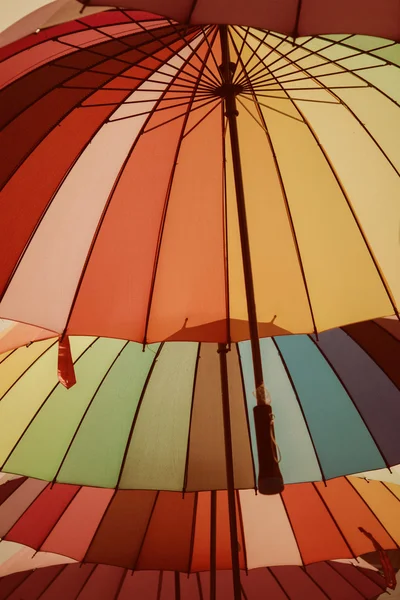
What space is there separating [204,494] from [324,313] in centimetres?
190

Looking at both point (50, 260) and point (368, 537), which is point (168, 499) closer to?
point (368, 537)

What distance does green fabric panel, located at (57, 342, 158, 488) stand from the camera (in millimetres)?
2984

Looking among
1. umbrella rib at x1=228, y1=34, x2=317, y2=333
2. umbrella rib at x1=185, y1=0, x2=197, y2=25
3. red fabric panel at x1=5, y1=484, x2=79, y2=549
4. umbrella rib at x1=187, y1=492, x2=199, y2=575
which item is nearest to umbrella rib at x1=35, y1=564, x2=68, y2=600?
red fabric panel at x1=5, y1=484, x2=79, y2=549

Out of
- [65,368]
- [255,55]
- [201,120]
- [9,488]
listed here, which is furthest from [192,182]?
[9,488]

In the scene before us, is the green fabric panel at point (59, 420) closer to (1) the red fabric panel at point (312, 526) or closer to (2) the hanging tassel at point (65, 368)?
(2) the hanging tassel at point (65, 368)

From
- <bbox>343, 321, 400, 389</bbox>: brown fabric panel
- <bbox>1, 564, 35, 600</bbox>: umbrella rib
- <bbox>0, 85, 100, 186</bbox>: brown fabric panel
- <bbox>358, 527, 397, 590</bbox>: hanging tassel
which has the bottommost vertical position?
<bbox>1, 564, 35, 600</bbox>: umbrella rib

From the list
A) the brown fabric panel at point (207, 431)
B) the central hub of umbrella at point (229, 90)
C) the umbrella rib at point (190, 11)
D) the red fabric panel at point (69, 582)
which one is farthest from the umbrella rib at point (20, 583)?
A: the umbrella rib at point (190, 11)

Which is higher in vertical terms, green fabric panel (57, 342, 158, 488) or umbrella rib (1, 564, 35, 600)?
green fabric panel (57, 342, 158, 488)

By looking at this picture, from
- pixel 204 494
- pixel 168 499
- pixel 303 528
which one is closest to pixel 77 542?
pixel 168 499

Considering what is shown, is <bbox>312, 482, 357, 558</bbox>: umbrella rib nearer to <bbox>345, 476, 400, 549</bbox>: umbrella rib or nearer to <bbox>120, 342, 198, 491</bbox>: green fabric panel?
<bbox>345, 476, 400, 549</bbox>: umbrella rib

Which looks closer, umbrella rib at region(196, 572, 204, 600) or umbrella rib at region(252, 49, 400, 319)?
umbrella rib at region(252, 49, 400, 319)

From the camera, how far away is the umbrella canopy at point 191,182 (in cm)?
222

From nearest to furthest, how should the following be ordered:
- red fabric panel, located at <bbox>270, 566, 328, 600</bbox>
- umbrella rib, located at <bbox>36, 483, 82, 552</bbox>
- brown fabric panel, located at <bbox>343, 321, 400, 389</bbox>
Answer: brown fabric panel, located at <bbox>343, 321, 400, 389</bbox>, umbrella rib, located at <bbox>36, 483, 82, 552</bbox>, red fabric panel, located at <bbox>270, 566, 328, 600</bbox>

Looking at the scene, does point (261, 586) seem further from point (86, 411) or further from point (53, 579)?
point (86, 411)
